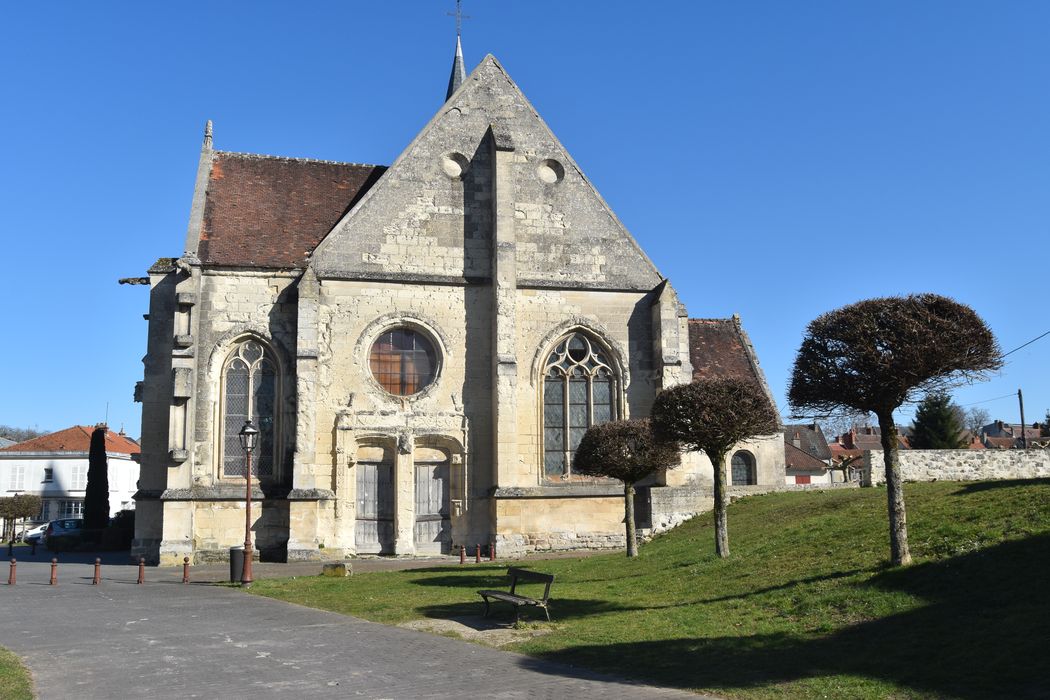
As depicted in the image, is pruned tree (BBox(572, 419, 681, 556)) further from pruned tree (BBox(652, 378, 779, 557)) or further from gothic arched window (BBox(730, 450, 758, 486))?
gothic arched window (BBox(730, 450, 758, 486))


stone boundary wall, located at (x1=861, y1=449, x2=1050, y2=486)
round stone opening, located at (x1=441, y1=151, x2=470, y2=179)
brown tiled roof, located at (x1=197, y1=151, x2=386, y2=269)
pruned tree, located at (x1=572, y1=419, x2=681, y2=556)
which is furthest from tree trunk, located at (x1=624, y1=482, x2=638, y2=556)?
brown tiled roof, located at (x1=197, y1=151, x2=386, y2=269)

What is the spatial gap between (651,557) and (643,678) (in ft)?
31.5

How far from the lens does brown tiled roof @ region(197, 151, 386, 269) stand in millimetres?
23484

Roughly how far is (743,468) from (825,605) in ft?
71.7

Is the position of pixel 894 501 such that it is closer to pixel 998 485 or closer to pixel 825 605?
pixel 825 605

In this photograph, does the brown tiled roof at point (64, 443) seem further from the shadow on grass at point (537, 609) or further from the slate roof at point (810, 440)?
the shadow on grass at point (537, 609)

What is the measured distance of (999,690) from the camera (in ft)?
24.5

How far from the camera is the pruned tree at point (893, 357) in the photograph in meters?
11.6

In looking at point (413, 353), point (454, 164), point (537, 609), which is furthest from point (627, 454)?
point (454, 164)

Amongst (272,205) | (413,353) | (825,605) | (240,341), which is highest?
(272,205)

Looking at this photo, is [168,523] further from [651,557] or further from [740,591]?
[740,591]

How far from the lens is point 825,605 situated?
35.8 ft

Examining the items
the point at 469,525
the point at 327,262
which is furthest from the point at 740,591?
the point at 327,262

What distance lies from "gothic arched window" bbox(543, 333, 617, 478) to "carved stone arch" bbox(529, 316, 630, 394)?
0.64 feet
